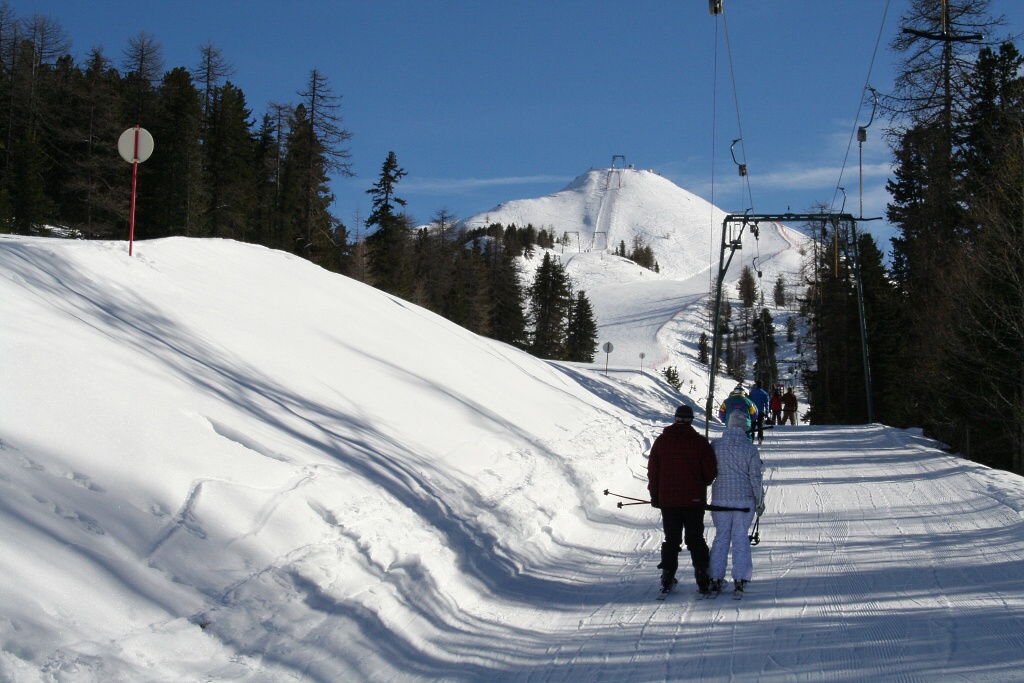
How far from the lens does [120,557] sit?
5.52m

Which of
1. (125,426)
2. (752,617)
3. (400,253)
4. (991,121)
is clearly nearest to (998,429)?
(991,121)

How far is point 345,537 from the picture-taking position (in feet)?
24.0

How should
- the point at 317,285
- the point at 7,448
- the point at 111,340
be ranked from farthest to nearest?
the point at 317,285 < the point at 111,340 < the point at 7,448

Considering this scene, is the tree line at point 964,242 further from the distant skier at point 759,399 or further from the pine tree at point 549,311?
the pine tree at point 549,311

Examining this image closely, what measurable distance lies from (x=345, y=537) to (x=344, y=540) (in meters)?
0.07

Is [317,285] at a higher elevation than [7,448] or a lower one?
higher

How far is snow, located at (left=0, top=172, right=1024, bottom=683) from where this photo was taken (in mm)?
5348

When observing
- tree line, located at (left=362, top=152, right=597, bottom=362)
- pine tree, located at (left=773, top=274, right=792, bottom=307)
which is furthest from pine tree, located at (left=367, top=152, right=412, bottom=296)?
pine tree, located at (left=773, top=274, right=792, bottom=307)

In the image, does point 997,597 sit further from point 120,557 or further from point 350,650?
point 120,557

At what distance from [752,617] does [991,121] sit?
94.8 ft

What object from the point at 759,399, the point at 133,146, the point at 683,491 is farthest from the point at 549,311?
the point at 683,491

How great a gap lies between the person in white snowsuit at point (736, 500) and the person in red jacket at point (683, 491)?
0.12 m

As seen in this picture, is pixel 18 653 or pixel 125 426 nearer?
pixel 18 653

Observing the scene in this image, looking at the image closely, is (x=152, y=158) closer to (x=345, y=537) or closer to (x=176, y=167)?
(x=176, y=167)
